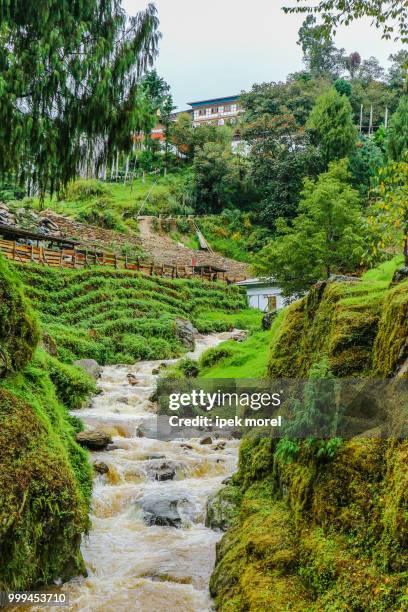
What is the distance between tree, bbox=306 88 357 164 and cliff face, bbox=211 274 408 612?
42.4 meters

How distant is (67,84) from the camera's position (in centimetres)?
792

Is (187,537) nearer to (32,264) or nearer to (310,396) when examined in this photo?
(310,396)

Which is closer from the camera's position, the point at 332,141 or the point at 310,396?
the point at 310,396

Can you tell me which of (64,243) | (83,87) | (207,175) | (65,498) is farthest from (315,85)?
(65,498)

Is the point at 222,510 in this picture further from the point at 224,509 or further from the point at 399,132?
the point at 399,132

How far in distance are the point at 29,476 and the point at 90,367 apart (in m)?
13.3

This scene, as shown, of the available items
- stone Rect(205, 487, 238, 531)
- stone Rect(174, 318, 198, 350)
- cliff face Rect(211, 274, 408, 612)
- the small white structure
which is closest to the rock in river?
stone Rect(205, 487, 238, 531)

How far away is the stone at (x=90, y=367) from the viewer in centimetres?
1853

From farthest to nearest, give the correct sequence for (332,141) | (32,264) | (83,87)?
1. (332,141)
2. (32,264)
3. (83,87)

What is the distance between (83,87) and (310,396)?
5846mm

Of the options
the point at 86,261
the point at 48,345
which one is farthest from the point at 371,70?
the point at 48,345

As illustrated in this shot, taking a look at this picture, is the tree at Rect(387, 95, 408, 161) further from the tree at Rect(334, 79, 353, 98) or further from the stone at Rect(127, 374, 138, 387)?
the stone at Rect(127, 374, 138, 387)

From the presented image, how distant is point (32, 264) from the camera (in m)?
26.8

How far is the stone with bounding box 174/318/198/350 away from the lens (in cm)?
2520
